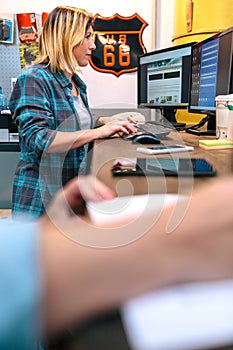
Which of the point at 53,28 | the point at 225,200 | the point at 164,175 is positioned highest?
the point at 53,28

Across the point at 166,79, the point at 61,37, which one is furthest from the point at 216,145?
the point at 166,79

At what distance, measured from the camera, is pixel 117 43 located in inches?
119

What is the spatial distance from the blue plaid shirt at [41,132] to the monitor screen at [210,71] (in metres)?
0.65

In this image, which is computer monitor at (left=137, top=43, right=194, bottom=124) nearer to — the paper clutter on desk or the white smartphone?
the paper clutter on desk

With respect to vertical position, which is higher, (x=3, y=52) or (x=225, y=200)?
(x=3, y=52)

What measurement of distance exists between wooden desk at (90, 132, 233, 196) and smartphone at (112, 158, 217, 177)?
0.9 inches

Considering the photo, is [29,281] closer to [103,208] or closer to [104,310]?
[104,310]

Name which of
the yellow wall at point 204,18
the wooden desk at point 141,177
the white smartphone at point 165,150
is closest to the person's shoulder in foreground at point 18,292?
the wooden desk at point 141,177

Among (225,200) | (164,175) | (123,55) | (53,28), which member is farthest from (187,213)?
(123,55)

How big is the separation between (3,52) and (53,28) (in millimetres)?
1568

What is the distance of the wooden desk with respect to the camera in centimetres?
68

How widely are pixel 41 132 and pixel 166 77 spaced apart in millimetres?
1184

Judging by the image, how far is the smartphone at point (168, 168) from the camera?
805 mm

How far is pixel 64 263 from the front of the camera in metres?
0.21
